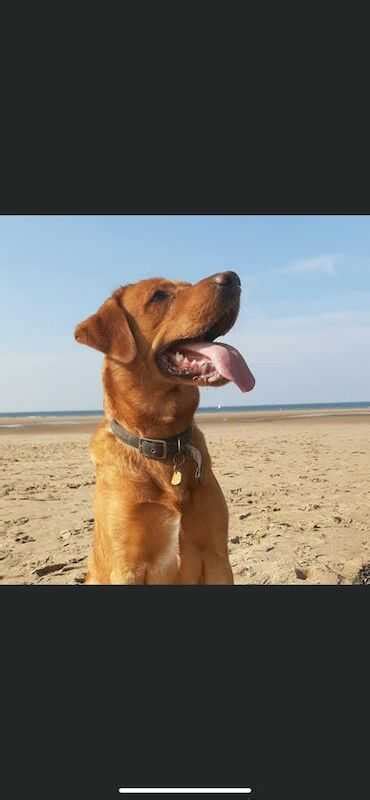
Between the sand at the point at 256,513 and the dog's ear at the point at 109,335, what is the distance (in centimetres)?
199

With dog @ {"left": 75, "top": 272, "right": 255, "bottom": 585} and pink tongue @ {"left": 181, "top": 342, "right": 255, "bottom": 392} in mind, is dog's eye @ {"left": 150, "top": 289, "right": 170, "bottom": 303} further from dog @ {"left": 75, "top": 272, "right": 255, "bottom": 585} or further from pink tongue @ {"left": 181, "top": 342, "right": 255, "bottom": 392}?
pink tongue @ {"left": 181, "top": 342, "right": 255, "bottom": 392}

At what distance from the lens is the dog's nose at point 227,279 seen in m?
2.71

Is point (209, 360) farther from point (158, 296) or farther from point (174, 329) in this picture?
point (158, 296)

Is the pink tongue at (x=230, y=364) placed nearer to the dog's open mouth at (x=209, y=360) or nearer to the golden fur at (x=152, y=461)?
the dog's open mouth at (x=209, y=360)

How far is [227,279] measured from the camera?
2713 millimetres

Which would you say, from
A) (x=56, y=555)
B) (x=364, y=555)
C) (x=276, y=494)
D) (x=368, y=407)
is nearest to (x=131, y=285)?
(x=56, y=555)

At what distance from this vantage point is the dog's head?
8.87 ft

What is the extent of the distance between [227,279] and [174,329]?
1.10 feet

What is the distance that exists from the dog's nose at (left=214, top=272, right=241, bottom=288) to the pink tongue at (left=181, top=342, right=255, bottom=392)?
0.27 metres

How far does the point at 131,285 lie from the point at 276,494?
4.71 metres

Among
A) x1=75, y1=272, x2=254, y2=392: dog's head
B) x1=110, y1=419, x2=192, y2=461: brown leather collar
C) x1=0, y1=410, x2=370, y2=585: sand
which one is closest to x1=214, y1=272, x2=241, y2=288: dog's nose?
x1=75, y1=272, x2=254, y2=392: dog's head
